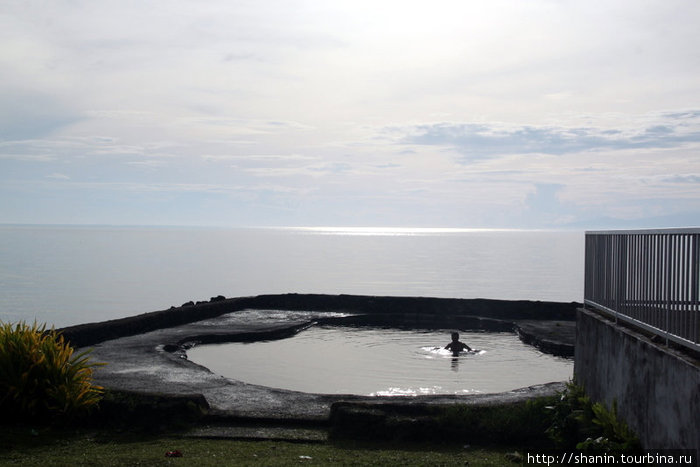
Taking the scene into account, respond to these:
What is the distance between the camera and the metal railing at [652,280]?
7223mm

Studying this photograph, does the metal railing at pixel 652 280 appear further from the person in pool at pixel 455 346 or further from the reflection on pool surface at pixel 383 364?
the person in pool at pixel 455 346

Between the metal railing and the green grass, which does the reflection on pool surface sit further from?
the metal railing

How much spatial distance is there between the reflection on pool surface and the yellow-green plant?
556 centimetres

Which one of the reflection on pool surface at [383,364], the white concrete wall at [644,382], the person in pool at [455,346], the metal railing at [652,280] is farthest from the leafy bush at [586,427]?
the person in pool at [455,346]

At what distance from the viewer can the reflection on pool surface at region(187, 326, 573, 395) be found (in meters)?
16.6

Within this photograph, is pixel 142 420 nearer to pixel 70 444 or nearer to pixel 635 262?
pixel 70 444

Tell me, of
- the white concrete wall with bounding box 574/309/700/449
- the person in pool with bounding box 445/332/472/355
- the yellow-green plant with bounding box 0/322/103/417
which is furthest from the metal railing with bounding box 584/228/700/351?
the person in pool with bounding box 445/332/472/355

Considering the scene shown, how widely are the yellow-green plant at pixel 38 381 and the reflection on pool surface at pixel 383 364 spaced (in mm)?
5556

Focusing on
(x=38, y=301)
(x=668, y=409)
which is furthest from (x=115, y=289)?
(x=668, y=409)

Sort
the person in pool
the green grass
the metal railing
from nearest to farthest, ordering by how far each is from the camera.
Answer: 1. the metal railing
2. the green grass
3. the person in pool

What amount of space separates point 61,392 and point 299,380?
674cm

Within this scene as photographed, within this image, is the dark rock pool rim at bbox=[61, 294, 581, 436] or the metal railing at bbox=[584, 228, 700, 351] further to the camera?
the dark rock pool rim at bbox=[61, 294, 581, 436]

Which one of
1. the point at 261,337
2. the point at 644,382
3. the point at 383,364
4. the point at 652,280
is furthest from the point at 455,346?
the point at 644,382

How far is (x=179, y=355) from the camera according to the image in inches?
728
